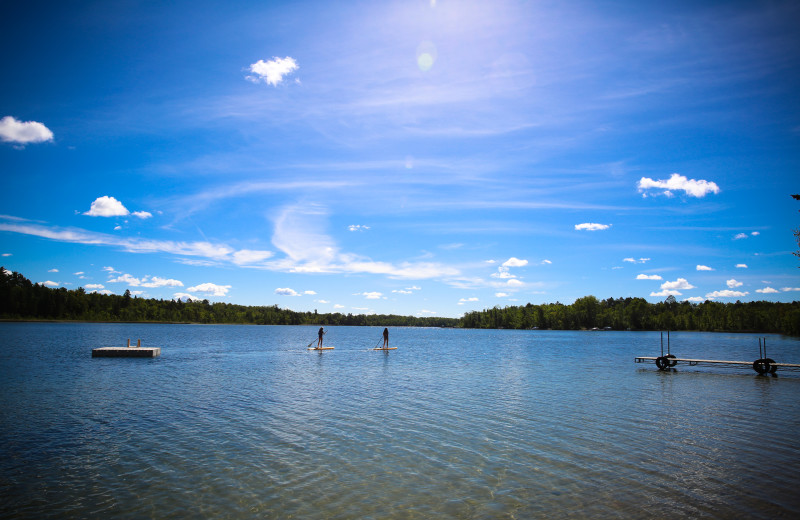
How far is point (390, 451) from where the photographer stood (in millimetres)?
12898

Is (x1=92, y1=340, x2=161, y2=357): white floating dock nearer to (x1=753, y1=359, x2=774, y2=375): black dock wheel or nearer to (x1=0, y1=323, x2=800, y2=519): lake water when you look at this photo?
(x1=0, y1=323, x2=800, y2=519): lake water

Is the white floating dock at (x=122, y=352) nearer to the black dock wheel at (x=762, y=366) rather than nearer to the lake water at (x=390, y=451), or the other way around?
the lake water at (x=390, y=451)

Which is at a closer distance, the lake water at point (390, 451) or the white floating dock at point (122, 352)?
the lake water at point (390, 451)

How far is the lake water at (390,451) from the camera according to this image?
9234 mm

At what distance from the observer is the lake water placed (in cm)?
923

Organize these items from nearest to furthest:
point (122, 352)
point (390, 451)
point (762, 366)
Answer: point (390, 451)
point (762, 366)
point (122, 352)

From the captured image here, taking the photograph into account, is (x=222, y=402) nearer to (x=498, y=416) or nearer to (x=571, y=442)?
(x=498, y=416)

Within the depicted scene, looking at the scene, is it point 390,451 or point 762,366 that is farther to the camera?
point 762,366

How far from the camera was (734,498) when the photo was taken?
981cm

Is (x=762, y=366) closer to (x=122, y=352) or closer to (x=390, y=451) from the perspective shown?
(x=390, y=451)

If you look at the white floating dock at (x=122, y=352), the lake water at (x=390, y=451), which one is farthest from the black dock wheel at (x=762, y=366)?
the white floating dock at (x=122, y=352)

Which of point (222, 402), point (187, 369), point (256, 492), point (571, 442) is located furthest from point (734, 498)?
point (187, 369)

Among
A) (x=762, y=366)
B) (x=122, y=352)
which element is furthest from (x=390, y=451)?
(x=122, y=352)

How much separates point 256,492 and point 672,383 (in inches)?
1223
